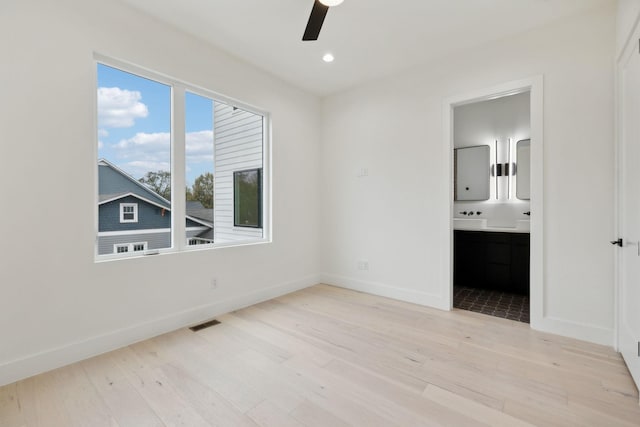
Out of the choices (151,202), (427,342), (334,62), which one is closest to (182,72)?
(151,202)

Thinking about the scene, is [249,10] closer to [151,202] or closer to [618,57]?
[151,202]

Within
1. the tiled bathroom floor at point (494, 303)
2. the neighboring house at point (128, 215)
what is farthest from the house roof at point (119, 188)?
the tiled bathroom floor at point (494, 303)

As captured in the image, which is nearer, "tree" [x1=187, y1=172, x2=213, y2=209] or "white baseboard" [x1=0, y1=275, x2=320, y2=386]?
"white baseboard" [x1=0, y1=275, x2=320, y2=386]

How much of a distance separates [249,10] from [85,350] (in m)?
3.06

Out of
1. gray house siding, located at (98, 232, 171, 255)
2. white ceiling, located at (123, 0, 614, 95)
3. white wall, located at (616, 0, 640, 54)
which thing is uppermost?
white ceiling, located at (123, 0, 614, 95)

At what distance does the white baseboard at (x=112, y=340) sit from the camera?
6.68 ft

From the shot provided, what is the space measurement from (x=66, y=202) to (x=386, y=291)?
11.1 feet

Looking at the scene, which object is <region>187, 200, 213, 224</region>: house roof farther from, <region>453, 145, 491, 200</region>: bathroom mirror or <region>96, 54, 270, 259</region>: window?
<region>453, 145, 491, 200</region>: bathroom mirror

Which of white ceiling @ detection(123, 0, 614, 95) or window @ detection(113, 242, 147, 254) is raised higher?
white ceiling @ detection(123, 0, 614, 95)

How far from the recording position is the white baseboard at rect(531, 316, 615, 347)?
98.5 inches

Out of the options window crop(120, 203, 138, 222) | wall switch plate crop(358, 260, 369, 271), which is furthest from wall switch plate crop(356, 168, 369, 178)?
window crop(120, 203, 138, 222)

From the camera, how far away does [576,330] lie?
2631 mm

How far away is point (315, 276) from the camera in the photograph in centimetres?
452

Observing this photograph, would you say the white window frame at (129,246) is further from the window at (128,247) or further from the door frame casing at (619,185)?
the door frame casing at (619,185)
